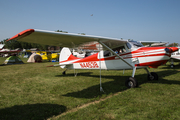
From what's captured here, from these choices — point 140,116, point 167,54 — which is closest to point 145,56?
point 167,54

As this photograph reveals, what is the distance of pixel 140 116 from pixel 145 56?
3.41 m

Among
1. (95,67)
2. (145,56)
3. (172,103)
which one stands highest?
(145,56)

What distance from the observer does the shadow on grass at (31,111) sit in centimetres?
331

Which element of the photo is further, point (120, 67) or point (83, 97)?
point (120, 67)

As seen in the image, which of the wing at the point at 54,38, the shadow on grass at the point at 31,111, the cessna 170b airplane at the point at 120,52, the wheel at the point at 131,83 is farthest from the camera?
the wheel at the point at 131,83

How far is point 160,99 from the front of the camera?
4.32m

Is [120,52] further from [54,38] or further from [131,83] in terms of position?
[54,38]

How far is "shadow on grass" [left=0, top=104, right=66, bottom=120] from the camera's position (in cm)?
331

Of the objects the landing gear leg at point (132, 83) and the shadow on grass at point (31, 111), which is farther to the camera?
the landing gear leg at point (132, 83)

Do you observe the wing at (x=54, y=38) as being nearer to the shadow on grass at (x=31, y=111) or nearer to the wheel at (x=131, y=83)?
the wheel at (x=131, y=83)

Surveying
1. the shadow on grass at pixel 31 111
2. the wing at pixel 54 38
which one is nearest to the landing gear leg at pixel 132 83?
the wing at pixel 54 38

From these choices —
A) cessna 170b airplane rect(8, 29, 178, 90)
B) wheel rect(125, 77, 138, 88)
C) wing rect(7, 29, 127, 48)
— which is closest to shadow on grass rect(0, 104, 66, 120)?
wing rect(7, 29, 127, 48)

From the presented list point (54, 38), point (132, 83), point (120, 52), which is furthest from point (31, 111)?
point (120, 52)

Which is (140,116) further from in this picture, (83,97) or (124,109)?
(83,97)
